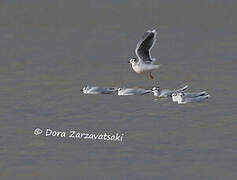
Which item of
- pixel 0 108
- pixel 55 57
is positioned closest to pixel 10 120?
pixel 0 108

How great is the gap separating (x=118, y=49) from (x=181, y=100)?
12304mm

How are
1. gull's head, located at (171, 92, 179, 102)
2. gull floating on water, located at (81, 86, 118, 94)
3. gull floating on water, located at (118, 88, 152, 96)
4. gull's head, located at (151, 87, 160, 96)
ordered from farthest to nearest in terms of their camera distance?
gull floating on water, located at (81, 86, 118, 94) → gull floating on water, located at (118, 88, 152, 96) → gull's head, located at (151, 87, 160, 96) → gull's head, located at (171, 92, 179, 102)

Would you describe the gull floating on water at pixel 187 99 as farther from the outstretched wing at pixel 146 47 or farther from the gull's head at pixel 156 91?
the outstretched wing at pixel 146 47

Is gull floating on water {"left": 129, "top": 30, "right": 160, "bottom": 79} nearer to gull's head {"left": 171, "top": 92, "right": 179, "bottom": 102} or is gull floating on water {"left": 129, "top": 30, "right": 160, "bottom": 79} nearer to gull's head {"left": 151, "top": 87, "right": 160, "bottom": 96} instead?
gull's head {"left": 151, "top": 87, "right": 160, "bottom": 96}

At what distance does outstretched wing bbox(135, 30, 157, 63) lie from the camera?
25.8m

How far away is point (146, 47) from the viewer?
25.8 meters

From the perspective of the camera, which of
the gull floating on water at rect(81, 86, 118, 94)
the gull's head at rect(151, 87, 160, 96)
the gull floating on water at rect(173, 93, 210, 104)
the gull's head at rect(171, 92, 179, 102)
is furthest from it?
the gull floating on water at rect(81, 86, 118, 94)

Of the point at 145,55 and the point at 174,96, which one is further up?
the point at 145,55

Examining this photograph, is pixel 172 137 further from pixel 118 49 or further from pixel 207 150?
pixel 118 49

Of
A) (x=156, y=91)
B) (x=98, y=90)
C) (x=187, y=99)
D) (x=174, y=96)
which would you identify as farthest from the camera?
(x=98, y=90)

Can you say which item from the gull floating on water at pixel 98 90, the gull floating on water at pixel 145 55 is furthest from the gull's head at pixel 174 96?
the gull floating on water at pixel 98 90

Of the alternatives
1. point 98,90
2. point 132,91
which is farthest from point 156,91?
point 98,90

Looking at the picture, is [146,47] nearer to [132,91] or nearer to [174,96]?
[132,91]

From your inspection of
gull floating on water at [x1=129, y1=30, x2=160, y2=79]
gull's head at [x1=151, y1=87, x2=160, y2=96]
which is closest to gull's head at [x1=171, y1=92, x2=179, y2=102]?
Answer: gull's head at [x1=151, y1=87, x2=160, y2=96]
